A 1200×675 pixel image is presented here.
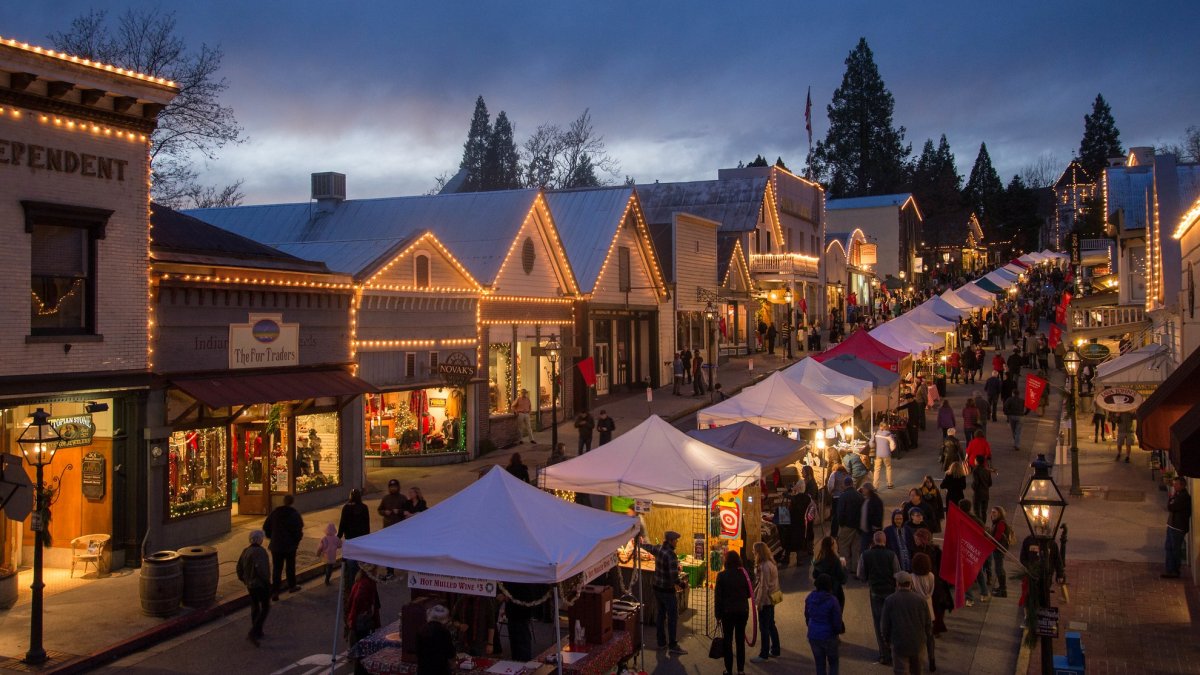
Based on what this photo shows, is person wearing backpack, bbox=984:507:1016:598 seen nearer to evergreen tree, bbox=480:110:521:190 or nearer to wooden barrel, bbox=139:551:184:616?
wooden barrel, bbox=139:551:184:616

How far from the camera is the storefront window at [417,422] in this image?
24.8m

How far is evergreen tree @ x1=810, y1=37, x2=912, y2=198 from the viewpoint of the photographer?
4082 inches

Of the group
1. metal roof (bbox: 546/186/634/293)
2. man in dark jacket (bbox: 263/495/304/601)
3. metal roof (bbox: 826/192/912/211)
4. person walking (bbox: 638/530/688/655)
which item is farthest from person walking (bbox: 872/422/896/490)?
metal roof (bbox: 826/192/912/211)

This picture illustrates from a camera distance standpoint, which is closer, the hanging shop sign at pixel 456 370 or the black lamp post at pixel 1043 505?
the black lamp post at pixel 1043 505

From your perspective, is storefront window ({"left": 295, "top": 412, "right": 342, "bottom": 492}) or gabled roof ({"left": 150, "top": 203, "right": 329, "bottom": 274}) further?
storefront window ({"left": 295, "top": 412, "right": 342, "bottom": 492})

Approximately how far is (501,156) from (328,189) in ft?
203

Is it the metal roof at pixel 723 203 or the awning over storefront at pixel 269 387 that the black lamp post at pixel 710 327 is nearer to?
the metal roof at pixel 723 203

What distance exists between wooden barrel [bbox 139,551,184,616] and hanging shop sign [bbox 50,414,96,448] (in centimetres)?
293

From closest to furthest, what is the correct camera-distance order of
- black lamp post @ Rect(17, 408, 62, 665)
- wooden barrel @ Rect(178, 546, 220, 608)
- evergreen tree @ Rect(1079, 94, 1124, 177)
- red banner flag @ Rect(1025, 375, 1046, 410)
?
black lamp post @ Rect(17, 408, 62, 665) < wooden barrel @ Rect(178, 546, 220, 608) < red banner flag @ Rect(1025, 375, 1046, 410) < evergreen tree @ Rect(1079, 94, 1124, 177)

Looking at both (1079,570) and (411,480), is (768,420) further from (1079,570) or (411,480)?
(411,480)

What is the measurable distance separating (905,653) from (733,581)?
6.37 ft

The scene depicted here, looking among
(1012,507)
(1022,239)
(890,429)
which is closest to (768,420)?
(1012,507)

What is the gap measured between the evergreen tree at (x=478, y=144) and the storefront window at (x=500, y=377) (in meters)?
64.2

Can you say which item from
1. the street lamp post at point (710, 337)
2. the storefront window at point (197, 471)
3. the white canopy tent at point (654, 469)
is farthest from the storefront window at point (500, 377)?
the white canopy tent at point (654, 469)
